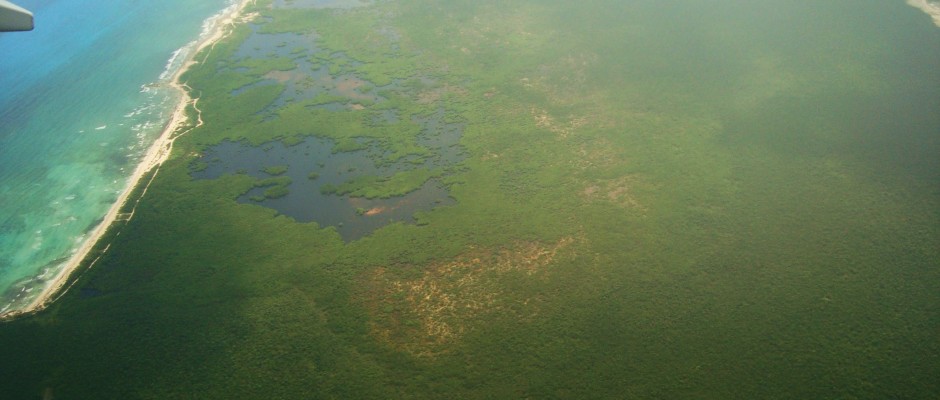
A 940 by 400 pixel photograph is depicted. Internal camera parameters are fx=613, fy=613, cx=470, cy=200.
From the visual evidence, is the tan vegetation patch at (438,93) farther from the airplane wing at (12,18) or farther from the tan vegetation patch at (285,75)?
the airplane wing at (12,18)

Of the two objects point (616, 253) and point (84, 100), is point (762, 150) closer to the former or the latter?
point (616, 253)

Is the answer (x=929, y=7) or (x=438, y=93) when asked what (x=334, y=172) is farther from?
(x=929, y=7)

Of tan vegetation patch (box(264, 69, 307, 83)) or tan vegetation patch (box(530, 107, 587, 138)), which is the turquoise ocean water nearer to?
tan vegetation patch (box(264, 69, 307, 83))

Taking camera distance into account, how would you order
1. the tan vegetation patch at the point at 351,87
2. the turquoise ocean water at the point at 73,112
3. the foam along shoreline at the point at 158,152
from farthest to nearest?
the tan vegetation patch at the point at 351,87
the turquoise ocean water at the point at 73,112
the foam along shoreline at the point at 158,152

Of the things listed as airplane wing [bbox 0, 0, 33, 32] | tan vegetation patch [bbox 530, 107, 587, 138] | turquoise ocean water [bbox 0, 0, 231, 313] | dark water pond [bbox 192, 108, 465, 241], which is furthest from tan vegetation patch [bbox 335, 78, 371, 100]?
airplane wing [bbox 0, 0, 33, 32]

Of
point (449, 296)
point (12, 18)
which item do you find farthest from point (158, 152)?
point (12, 18)

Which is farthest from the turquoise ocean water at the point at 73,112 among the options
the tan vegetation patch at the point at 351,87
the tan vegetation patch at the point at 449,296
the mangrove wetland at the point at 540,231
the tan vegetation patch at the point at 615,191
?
the tan vegetation patch at the point at 615,191
